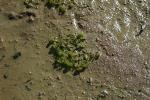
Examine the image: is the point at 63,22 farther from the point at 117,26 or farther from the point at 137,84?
the point at 137,84

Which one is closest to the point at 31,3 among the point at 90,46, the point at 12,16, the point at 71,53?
the point at 12,16

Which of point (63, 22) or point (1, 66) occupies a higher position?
point (63, 22)

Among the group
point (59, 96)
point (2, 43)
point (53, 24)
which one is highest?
point (53, 24)

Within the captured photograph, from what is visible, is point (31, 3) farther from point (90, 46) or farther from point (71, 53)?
point (90, 46)

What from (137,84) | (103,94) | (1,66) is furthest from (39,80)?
(137,84)

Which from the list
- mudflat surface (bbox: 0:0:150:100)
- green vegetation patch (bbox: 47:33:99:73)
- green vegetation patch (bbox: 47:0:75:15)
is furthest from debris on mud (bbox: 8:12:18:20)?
green vegetation patch (bbox: 47:33:99:73)

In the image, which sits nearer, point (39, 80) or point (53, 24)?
point (39, 80)
